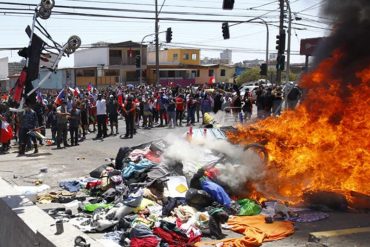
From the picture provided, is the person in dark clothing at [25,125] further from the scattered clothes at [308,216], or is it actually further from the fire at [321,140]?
the scattered clothes at [308,216]

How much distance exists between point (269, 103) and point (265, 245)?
13.1 metres

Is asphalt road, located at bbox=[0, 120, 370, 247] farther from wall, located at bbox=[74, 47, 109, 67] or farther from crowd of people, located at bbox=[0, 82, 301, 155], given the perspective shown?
wall, located at bbox=[74, 47, 109, 67]

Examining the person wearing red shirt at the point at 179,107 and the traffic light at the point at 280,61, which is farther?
the traffic light at the point at 280,61

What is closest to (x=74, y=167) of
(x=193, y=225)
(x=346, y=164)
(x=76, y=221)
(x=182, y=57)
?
(x=76, y=221)

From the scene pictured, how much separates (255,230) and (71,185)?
4.88 metres

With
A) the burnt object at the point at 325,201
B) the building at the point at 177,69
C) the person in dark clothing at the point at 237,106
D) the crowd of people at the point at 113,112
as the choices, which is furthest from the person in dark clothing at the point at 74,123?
the building at the point at 177,69

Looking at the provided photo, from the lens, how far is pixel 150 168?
9.59 m

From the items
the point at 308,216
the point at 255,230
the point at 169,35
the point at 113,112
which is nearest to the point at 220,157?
the point at 308,216

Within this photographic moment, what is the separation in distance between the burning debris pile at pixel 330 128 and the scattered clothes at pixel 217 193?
73 centimetres

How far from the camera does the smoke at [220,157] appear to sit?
8812mm

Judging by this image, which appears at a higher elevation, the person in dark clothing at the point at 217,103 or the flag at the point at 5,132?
the person in dark clothing at the point at 217,103

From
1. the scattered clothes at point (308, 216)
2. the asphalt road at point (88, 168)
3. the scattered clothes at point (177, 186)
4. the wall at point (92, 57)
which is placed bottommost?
the asphalt road at point (88, 168)

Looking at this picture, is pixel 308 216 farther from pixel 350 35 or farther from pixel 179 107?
pixel 179 107

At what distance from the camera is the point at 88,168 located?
40.0 feet
